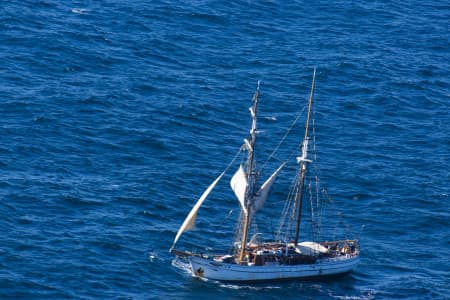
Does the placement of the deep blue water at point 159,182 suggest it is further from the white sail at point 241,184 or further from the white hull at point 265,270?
the white sail at point 241,184

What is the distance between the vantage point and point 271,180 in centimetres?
14962

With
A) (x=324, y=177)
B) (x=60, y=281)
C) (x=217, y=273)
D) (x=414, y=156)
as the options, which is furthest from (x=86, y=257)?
(x=414, y=156)

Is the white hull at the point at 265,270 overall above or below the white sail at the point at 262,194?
below

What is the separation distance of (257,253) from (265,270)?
7.94 ft

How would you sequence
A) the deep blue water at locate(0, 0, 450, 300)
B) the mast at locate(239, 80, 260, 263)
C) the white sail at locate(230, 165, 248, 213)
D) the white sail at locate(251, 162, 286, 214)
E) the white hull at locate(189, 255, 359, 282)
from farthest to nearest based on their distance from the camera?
the white sail at locate(251, 162, 286, 214)
the white sail at locate(230, 165, 248, 213)
the mast at locate(239, 80, 260, 263)
the deep blue water at locate(0, 0, 450, 300)
the white hull at locate(189, 255, 359, 282)

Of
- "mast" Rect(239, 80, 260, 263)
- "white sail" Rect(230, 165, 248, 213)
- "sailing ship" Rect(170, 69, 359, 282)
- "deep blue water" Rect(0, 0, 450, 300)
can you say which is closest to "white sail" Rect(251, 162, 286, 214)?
"sailing ship" Rect(170, 69, 359, 282)

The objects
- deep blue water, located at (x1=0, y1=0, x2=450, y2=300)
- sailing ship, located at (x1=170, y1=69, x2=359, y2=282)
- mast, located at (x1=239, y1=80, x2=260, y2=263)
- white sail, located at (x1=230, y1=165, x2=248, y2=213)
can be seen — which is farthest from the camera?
white sail, located at (x1=230, y1=165, x2=248, y2=213)

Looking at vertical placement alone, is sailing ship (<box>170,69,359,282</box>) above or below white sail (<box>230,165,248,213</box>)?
below

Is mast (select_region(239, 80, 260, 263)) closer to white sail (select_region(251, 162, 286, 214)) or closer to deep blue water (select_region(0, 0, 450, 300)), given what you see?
white sail (select_region(251, 162, 286, 214))

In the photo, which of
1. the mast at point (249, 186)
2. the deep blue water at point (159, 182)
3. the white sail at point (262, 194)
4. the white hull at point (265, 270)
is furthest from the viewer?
the white sail at point (262, 194)

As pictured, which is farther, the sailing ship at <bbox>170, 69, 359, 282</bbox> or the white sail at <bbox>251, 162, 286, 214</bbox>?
the white sail at <bbox>251, 162, 286, 214</bbox>

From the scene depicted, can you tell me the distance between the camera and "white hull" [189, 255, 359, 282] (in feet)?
473

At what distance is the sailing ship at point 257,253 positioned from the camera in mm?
144750

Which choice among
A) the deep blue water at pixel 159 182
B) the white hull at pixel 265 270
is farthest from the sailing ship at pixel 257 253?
the deep blue water at pixel 159 182
